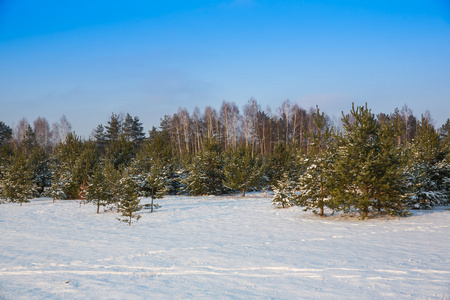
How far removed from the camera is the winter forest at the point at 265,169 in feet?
43.8

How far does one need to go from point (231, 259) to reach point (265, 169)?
70.2 ft

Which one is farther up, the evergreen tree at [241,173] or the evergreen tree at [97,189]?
the evergreen tree at [241,173]

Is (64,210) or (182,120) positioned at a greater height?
(182,120)

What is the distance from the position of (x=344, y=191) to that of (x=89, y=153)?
22.9m

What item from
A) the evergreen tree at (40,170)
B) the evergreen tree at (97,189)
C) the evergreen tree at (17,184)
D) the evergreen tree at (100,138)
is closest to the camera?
the evergreen tree at (97,189)

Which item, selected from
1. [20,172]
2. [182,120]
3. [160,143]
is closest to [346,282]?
[160,143]

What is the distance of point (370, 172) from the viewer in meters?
13.0

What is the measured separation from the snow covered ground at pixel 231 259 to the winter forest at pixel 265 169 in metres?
1.43

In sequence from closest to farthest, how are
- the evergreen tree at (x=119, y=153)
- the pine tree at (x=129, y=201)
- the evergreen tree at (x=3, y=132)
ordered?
the pine tree at (x=129, y=201), the evergreen tree at (x=119, y=153), the evergreen tree at (x=3, y=132)

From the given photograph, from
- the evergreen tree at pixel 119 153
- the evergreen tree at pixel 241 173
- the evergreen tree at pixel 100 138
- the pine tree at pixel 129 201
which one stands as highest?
the evergreen tree at pixel 100 138

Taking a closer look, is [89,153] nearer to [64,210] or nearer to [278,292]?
[64,210]

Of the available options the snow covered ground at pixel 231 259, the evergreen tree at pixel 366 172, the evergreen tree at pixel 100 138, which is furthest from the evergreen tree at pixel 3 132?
the evergreen tree at pixel 366 172

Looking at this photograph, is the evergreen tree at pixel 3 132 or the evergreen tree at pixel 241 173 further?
the evergreen tree at pixel 3 132

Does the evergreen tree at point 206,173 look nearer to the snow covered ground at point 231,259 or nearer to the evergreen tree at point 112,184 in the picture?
the evergreen tree at point 112,184
